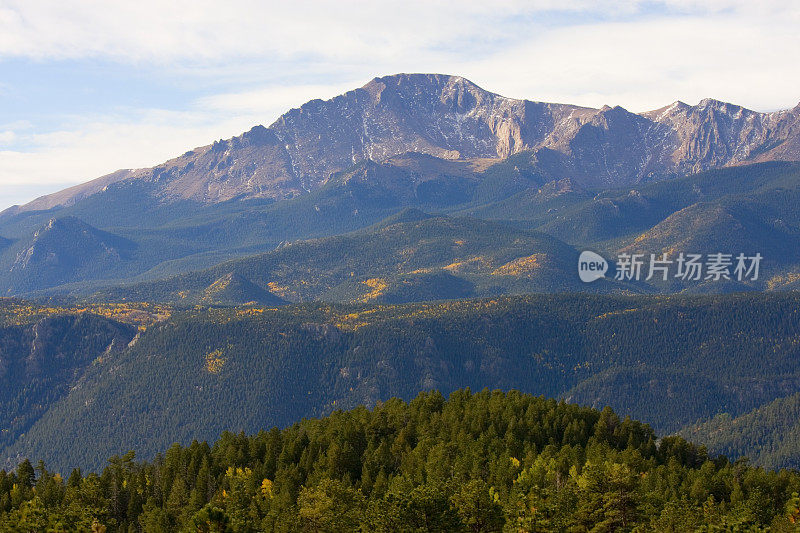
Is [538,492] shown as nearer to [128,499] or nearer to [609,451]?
[609,451]

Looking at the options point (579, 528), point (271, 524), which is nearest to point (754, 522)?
point (579, 528)

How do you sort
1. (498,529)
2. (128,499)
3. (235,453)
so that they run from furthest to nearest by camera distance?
(235,453) → (128,499) → (498,529)

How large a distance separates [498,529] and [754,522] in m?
34.3

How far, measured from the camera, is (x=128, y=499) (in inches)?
6688

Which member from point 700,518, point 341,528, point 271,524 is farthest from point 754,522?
point 271,524

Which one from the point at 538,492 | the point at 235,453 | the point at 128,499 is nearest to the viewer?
the point at 538,492

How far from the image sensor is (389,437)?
644 feet

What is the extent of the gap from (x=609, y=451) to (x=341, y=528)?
62.6 meters

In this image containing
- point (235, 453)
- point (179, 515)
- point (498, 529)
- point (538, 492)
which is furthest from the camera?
point (235, 453)

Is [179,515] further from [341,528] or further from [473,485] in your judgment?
[473,485]

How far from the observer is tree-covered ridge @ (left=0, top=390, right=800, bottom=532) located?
12644 cm

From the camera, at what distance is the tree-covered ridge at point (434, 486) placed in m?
126

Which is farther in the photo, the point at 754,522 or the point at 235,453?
the point at 235,453

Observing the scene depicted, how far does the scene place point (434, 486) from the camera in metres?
132
